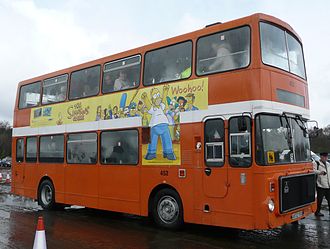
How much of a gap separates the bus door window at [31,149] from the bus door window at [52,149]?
13.3 inches

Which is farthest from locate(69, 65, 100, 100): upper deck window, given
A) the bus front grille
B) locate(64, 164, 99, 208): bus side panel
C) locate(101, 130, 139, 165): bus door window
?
the bus front grille

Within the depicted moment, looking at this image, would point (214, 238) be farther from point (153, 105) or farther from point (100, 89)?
point (100, 89)

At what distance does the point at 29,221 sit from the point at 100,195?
207cm

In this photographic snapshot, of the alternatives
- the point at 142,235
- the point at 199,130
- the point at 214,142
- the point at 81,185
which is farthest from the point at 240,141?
the point at 81,185

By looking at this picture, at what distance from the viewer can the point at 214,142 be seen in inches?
316

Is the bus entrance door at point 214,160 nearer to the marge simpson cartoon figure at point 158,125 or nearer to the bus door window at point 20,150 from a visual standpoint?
the marge simpson cartoon figure at point 158,125

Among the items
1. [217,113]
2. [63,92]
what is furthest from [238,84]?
[63,92]

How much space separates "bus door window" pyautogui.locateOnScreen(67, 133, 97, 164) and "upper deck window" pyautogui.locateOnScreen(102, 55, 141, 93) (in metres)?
1.50

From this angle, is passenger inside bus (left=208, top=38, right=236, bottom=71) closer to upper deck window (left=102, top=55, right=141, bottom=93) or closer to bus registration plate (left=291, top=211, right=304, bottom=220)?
upper deck window (left=102, top=55, right=141, bottom=93)

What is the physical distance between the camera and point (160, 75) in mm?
9289

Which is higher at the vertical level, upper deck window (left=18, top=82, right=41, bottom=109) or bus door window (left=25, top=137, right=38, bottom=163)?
upper deck window (left=18, top=82, right=41, bottom=109)

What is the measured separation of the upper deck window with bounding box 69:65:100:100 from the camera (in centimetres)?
1102

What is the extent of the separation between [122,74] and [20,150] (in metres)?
5.96

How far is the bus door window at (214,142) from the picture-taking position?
7.91 metres
